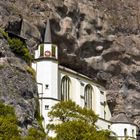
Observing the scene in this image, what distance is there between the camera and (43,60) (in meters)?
96.6

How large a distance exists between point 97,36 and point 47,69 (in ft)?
39.0

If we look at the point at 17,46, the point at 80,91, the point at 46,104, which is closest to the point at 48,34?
the point at 17,46

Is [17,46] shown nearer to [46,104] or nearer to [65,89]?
[46,104]

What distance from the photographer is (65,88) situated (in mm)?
100562

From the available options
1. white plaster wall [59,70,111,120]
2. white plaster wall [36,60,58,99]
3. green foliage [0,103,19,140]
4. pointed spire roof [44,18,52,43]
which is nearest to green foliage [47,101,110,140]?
green foliage [0,103,19,140]

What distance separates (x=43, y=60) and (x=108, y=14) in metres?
16.8

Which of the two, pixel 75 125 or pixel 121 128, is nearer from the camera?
pixel 75 125

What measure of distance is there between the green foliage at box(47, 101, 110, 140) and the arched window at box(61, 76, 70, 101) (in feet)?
69.4

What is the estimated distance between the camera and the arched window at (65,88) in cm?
9955

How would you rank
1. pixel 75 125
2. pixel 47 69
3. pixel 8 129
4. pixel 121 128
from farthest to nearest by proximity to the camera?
1. pixel 121 128
2. pixel 47 69
3. pixel 75 125
4. pixel 8 129

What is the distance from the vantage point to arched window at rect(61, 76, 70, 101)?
9955 cm

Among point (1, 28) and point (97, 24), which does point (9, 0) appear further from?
point (97, 24)

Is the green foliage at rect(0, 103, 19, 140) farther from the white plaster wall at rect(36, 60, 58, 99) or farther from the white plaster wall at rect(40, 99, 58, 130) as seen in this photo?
the white plaster wall at rect(36, 60, 58, 99)

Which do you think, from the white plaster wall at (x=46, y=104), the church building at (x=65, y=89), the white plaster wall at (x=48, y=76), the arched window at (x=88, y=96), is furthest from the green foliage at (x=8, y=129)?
the arched window at (x=88, y=96)
